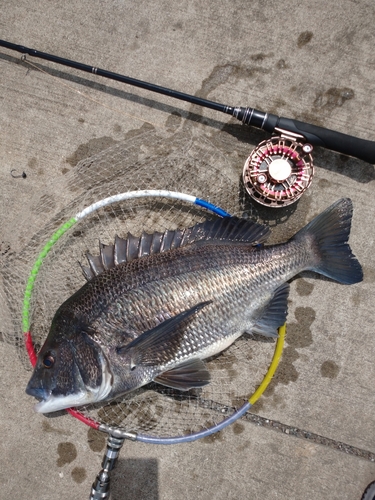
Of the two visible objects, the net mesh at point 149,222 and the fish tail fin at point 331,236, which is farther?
the net mesh at point 149,222

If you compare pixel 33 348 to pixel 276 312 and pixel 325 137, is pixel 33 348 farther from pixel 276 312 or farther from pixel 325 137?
pixel 325 137

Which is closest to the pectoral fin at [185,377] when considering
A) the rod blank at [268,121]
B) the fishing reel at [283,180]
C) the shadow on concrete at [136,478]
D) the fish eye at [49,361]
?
the fish eye at [49,361]

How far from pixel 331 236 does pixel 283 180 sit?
18.4 inches

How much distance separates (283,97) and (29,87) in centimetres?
184

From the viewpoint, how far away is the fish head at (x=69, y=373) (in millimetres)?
2006

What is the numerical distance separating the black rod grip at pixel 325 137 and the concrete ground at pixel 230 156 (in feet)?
0.85

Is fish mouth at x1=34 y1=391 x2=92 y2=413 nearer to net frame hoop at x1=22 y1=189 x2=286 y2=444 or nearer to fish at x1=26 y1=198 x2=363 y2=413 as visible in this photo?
fish at x1=26 y1=198 x2=363 y2=413

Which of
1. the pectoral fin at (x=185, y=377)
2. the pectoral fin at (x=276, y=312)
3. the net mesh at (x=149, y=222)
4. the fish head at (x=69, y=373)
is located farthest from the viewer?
the net mesh at (x=149, y=222)

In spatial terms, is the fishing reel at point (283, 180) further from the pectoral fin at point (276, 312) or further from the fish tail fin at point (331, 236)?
the pectoral fin at point (276, 312)

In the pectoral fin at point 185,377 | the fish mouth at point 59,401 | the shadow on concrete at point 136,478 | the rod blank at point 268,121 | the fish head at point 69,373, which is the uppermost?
the rod blank at point 268,121

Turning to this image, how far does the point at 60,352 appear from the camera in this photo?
202 centimetres

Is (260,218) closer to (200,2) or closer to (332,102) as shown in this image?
(332,102)

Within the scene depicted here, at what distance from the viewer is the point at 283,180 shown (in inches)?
92.4

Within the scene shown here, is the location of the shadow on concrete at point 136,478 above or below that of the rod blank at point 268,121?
below
